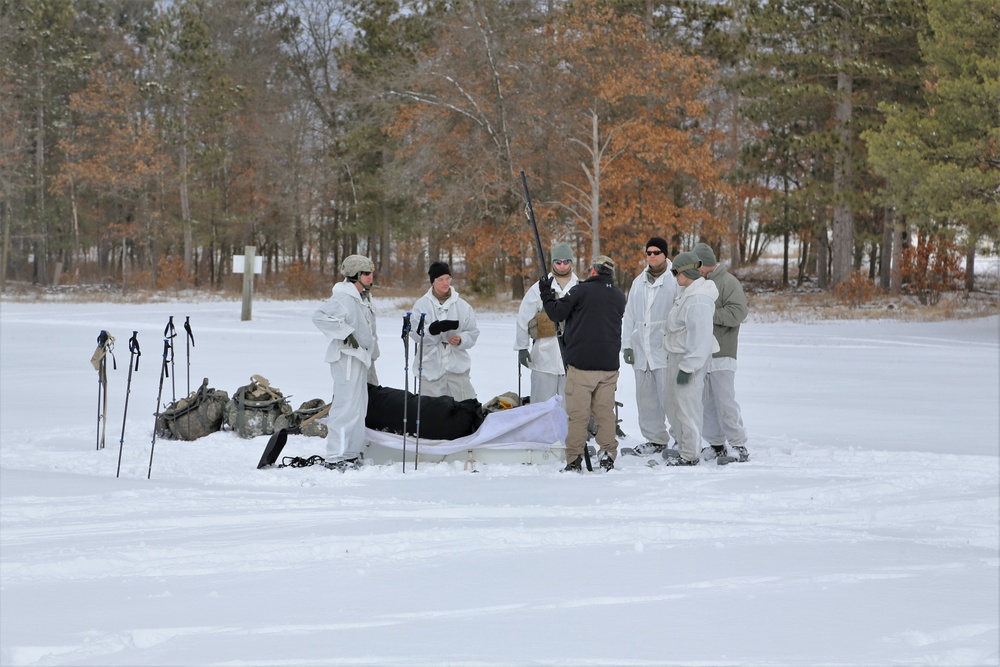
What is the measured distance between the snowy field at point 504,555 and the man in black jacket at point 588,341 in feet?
1.54

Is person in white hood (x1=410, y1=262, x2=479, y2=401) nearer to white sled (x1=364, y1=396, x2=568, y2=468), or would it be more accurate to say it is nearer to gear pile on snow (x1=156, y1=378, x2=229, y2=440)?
white sled (x1=364, y1=396, x2=568, y2=468)

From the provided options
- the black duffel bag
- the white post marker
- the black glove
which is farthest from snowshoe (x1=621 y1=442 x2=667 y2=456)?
the white post marker

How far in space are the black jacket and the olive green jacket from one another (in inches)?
43.3

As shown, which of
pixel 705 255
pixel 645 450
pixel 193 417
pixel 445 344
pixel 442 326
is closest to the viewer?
pixel 705 255

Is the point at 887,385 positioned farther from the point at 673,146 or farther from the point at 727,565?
the point at 673,146

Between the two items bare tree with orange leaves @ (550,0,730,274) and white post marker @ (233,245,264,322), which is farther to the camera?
bare tree with orange leaves @ (550,0,730,274)

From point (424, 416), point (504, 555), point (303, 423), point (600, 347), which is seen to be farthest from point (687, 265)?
point (303, 423)

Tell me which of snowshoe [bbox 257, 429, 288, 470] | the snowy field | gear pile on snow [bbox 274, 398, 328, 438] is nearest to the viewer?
the snowy field

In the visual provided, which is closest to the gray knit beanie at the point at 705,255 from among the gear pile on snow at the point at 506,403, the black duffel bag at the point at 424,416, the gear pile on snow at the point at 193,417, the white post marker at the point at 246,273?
the gear pile on snow at the point at 506,403

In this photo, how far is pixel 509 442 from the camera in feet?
26.9

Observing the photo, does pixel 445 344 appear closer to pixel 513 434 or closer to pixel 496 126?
pixel 513 434

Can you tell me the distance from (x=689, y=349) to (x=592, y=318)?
2.85ft

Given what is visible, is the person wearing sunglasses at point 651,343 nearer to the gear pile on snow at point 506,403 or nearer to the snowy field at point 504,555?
the snowy field at point 504,555

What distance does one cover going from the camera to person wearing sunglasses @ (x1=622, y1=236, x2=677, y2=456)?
8664mm
